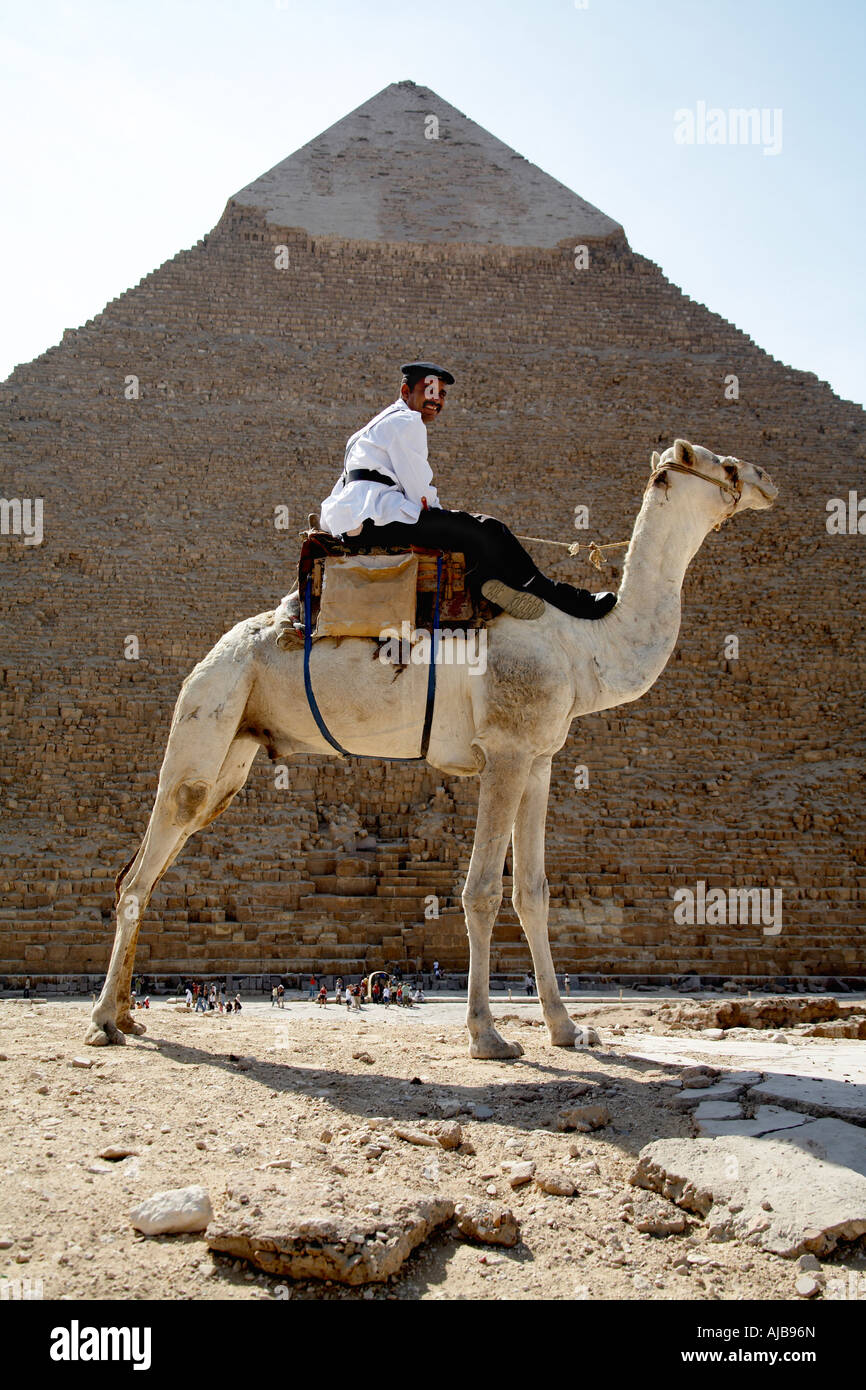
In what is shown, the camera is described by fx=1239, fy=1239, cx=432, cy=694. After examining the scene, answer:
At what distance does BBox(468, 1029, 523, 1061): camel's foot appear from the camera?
15.7 ft

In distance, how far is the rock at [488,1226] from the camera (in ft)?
9.53

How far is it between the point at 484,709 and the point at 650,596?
96 centimetres

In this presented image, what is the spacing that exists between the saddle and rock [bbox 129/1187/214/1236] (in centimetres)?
250

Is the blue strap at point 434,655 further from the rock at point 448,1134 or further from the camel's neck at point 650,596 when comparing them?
the rock at point 448,1134

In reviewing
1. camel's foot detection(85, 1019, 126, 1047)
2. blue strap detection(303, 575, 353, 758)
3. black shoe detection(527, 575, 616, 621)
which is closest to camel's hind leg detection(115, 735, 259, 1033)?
camel's foot detection(85, 1019, 126, 1047)

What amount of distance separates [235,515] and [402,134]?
35.5 metres

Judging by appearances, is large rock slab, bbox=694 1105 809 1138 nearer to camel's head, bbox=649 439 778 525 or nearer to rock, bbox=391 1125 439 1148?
rock, bbox=391 1125 439 1148

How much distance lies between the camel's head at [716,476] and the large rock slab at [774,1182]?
2.70 m

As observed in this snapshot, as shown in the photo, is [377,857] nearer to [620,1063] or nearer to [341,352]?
[620,1063]

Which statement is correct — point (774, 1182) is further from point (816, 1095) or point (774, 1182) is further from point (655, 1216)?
point (816, 1095)

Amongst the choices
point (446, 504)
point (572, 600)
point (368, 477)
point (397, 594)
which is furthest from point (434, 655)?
point (446, 504)

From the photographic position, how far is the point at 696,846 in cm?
2022

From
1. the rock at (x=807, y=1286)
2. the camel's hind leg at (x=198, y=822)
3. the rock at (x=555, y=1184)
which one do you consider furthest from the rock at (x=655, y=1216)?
the camel's hind leg at (x=198, y=822)
